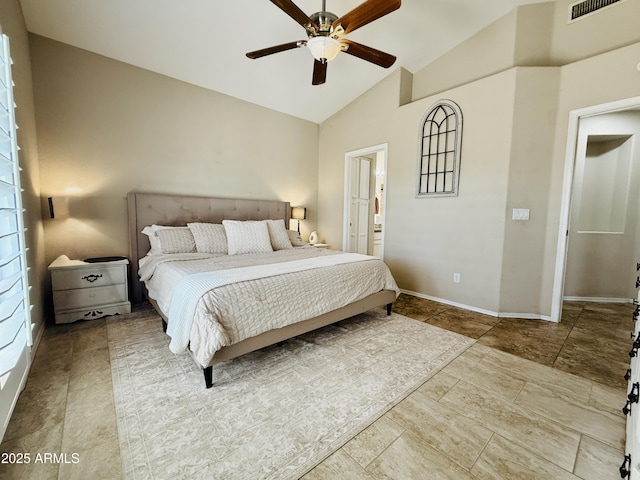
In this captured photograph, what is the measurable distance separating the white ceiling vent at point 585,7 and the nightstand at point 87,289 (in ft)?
17.4

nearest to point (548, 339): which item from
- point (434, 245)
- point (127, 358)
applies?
point (434, 245)

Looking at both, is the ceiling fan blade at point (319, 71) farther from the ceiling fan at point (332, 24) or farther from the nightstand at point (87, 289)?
the nightstand at point (87, 289)

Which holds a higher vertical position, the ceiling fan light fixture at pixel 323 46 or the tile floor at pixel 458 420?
the ceiling fan light fixture at pixel 323 46

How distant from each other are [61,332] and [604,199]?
21.9 feet

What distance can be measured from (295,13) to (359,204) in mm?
3278

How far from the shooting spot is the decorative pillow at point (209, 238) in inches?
123

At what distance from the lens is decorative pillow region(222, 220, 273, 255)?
3.19 m

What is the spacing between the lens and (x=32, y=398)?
1.61 meters

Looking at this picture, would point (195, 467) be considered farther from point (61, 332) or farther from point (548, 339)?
point (548, 339)

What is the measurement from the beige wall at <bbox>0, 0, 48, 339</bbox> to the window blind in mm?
540

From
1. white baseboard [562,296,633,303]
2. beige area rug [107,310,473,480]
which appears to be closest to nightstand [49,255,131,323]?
beige area rug [107,310,473,480]

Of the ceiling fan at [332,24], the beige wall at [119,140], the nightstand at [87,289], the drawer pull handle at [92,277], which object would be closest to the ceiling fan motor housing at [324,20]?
the ceiling fan at [332,24]

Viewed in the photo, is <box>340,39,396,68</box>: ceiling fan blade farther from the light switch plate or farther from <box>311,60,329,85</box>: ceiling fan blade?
the light switch plate

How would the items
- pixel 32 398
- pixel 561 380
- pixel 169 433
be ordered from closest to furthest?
pixel 169 433 < pixel 32 398 < pixel 561 380
